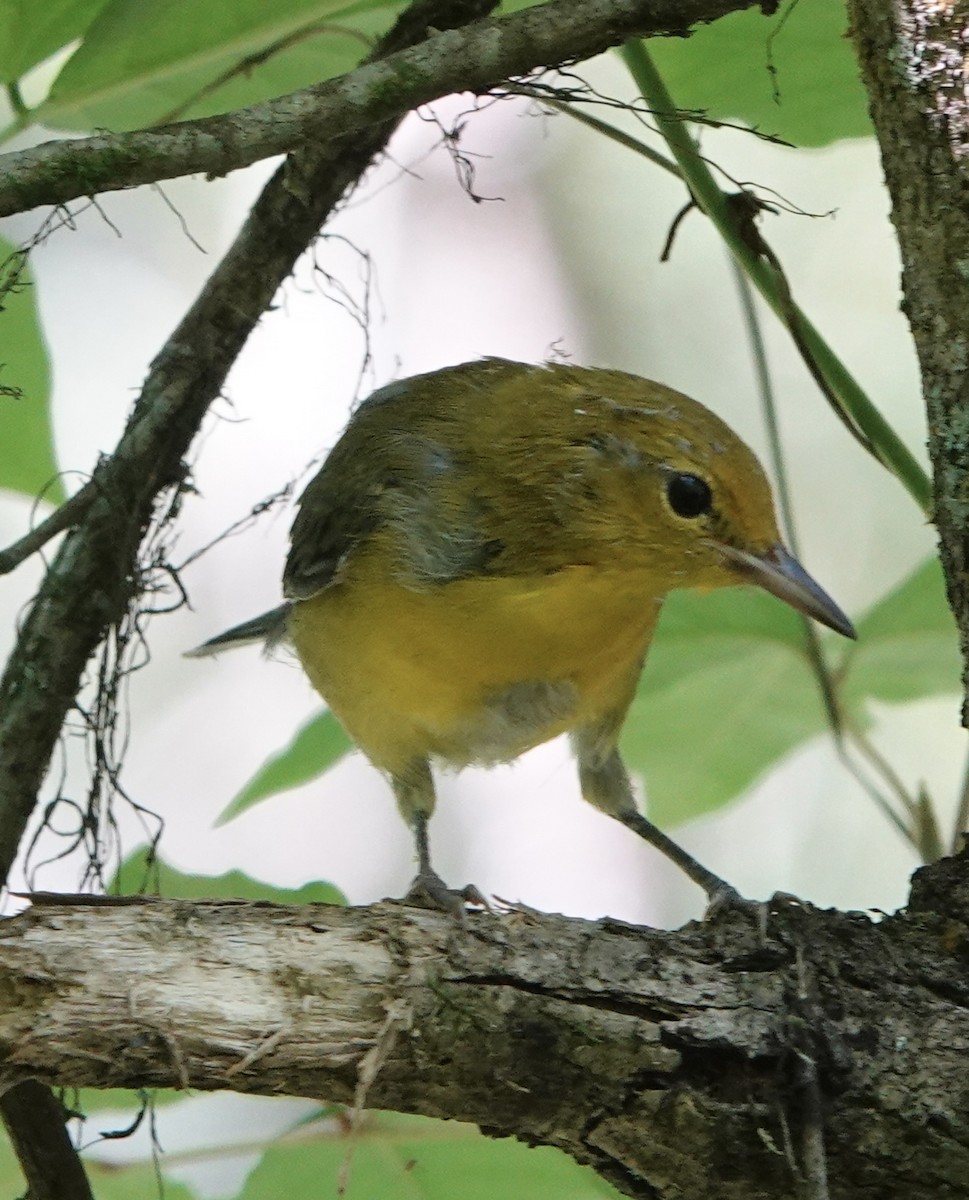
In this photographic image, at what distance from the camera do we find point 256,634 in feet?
10.1

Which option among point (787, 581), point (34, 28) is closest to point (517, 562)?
point (787, 581)

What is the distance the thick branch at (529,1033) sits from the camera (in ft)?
4.45

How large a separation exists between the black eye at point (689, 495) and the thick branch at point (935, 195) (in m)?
0.40

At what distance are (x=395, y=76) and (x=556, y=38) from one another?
0.60 feet

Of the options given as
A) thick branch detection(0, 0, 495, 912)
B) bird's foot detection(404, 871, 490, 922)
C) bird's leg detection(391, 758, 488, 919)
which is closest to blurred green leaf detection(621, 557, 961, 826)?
bird's leg detection(391, 758, 488, 919)

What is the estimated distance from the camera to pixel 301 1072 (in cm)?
139

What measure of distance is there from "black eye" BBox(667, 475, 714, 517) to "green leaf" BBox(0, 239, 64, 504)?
A: 0.97 m

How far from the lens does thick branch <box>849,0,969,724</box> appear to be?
1.61 meters

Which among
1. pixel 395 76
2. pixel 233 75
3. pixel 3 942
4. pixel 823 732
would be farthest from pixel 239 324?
pixel 823 732

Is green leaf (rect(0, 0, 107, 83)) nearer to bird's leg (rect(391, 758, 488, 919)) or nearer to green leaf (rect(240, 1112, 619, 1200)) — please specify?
bird's leg (rect(391, 758, 488, 919))

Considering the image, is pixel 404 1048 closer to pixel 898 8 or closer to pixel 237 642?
pixel 898 8

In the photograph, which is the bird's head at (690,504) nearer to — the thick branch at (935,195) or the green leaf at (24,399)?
the thick branch at (935,195)

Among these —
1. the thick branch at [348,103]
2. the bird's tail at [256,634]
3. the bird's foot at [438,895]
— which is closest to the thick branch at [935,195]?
the thick branch at [348,103]

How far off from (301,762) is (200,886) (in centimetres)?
42
